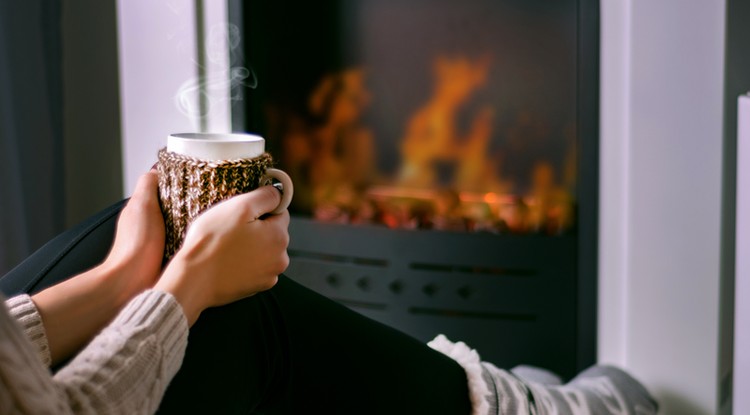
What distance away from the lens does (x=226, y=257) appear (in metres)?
0.88

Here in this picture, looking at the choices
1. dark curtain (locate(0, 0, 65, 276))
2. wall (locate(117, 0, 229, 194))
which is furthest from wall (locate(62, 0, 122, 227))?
wall (locate(117, 0, 229, 194))

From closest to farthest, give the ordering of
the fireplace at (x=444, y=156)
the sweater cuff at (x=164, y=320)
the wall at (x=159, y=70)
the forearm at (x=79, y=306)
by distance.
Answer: the sweater cuff at (x=164, y=320), the forearm at (x=79, y=306), the fireplace at (x=444, y=156), the wall at (x=159, y=70)

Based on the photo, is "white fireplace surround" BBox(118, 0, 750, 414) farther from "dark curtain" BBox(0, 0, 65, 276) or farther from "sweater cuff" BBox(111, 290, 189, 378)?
"dark curtain" BBox(0, 0, 65, 276)

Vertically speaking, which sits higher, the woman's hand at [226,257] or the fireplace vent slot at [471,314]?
the woman's hand at [226,257]

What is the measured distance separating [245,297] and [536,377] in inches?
31.0

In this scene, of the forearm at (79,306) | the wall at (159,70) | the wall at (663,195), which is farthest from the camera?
the wall at (159,70)

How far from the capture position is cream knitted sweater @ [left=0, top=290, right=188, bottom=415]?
0.63m

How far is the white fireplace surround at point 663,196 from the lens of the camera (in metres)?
1.46

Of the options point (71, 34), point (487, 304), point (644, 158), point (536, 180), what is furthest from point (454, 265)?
point (71, 34)

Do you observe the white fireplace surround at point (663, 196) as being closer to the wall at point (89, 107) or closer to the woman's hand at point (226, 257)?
the woman's hand at point (226, 257)

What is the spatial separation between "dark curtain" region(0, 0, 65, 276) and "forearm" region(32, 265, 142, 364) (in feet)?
3.59

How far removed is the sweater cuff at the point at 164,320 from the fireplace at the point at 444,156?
93 centimetres

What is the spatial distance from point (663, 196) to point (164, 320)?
98 cm

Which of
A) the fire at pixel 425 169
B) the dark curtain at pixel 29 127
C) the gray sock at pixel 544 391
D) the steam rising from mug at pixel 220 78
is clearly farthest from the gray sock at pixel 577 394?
the dark curtain at pixel 29 127
